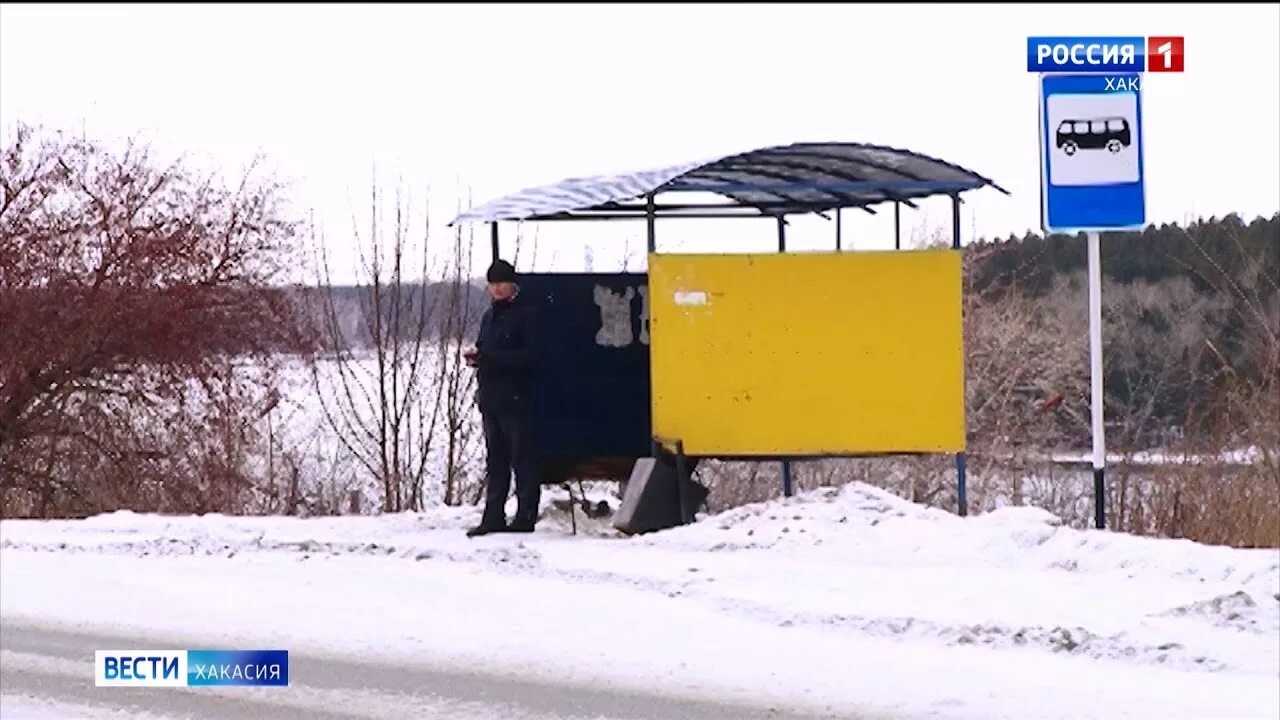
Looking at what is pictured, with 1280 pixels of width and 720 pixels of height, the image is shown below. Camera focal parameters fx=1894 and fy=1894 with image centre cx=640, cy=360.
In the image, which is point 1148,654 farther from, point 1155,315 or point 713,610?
point 1155,315

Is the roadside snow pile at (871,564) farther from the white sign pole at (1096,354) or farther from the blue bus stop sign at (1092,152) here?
the blue bus stop sign at (1092,152)

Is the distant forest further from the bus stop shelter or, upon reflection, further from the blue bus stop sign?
the blue bus stop sign

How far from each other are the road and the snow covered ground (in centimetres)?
25

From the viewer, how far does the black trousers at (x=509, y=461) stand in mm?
13023

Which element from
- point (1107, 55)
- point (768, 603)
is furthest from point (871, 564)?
point (1107, 55)

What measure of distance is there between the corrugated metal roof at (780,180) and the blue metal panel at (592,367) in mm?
641

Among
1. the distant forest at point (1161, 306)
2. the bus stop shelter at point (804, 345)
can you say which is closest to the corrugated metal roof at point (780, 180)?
the bus stop shelter at point (804, 345)

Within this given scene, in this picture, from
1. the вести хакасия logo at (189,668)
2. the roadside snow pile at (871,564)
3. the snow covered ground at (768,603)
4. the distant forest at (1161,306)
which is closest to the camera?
the snow covered ground at (768,603)

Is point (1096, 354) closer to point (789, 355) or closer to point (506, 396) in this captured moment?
point (789, 355)

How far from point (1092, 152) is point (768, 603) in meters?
3.53

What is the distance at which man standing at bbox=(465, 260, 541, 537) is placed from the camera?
42.6 feet

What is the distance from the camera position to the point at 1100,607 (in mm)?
9719

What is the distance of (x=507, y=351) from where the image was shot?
12.9m

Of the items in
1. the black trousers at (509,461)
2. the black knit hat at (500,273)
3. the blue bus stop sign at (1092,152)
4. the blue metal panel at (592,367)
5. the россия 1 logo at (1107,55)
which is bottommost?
the black trousers at (509,461)
